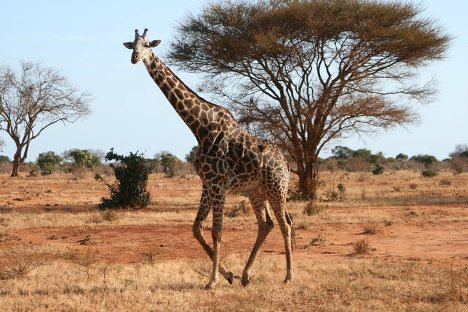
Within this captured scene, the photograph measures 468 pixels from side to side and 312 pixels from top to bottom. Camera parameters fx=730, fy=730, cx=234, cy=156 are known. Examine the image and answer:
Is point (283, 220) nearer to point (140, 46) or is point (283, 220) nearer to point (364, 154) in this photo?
point (140, 46)

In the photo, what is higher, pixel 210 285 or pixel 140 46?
pixel 140 46

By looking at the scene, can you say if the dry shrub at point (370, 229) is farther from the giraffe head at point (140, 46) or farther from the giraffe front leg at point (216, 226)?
the giraffe head at point (140, 46)

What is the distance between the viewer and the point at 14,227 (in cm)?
1861

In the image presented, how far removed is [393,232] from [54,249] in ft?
28.0

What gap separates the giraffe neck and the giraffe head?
6.8 inches

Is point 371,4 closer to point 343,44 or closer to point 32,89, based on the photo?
point 343,44

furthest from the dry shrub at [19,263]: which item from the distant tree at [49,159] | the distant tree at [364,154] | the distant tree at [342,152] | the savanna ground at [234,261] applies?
the distant tree at [342,152]

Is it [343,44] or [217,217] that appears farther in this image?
[343,44]

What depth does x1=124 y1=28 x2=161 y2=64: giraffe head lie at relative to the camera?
10109 millimetres

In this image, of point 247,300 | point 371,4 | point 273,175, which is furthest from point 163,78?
point 371,4

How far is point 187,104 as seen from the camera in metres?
10.7

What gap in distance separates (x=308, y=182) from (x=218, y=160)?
1888 centimetres

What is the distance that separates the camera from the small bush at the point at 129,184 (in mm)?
25641

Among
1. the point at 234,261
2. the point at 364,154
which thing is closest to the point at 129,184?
the point at 234,261
